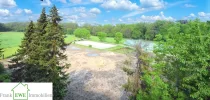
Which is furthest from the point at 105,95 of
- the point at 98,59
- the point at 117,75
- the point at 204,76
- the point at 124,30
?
the point at 124,30

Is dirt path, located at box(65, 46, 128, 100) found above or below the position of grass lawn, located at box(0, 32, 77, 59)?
below

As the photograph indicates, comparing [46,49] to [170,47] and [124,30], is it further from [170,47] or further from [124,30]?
[124,30]

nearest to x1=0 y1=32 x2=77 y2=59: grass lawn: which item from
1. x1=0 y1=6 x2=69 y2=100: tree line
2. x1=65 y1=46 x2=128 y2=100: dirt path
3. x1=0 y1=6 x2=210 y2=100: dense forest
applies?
x1=65 y1=46 x2=128 y2=100: dirt path

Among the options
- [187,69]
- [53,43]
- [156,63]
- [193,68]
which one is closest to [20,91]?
[53,43]

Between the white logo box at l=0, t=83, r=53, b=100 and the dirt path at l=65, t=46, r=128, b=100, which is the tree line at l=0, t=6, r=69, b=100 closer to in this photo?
the white logo box at l=0, t=83, r=53, b=100

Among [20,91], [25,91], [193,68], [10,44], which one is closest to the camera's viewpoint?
[20,91]

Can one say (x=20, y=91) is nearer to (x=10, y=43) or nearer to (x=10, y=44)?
(x=10, y=44)
